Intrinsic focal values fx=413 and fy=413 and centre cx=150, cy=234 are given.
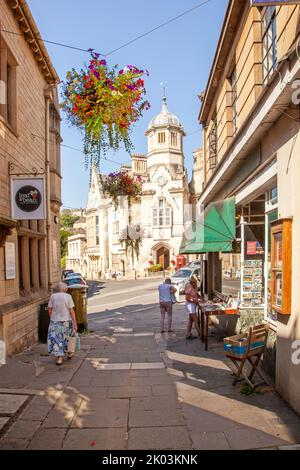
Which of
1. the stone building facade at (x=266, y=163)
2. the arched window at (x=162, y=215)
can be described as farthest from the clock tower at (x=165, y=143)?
the stone building facade at (x=266, y=163)

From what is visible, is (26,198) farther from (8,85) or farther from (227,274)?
(227,274)

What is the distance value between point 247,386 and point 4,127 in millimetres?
6269

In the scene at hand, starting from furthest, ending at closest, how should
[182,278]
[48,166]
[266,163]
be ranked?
[182,278] → [48,166] → [266,163]

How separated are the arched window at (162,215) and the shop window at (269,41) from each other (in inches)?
1441

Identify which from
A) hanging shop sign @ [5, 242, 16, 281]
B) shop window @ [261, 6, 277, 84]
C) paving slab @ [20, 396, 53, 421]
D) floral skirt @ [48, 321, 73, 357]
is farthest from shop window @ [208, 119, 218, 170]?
paving slab @ [20, 396, 53, 421]

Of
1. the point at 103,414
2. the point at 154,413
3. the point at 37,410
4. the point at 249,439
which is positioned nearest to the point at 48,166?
the point at 37,410

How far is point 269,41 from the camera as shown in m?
6.95

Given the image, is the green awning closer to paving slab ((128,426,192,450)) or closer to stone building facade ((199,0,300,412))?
stone building facade ((199,0,300,412))

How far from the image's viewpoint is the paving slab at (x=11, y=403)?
4998 millimetres

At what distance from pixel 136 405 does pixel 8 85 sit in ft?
22.8

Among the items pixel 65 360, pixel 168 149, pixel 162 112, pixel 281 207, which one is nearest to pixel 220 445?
pixel 281 207

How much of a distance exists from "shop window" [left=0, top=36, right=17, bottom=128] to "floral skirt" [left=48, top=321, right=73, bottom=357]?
13.7ft

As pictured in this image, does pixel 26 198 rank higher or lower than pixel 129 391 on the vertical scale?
higher

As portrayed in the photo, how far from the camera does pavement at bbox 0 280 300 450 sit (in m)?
4.31
